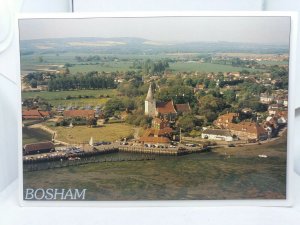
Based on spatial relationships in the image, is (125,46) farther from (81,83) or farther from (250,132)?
(250,132)

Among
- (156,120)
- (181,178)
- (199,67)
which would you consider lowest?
(181,178)

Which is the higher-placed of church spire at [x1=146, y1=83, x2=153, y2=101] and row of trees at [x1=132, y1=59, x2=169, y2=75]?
row of trees at [x1=132, y1=59, x2=169, y2=75]

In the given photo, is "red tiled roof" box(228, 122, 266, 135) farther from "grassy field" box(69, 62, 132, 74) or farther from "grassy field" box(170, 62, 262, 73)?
"grassy field" box(69, 62, 132, 74)

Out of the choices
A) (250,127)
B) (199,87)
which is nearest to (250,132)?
(250,127)

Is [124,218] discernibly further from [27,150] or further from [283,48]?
[283,48]

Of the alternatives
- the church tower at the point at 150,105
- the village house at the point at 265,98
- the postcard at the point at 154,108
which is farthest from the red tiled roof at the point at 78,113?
the village house at the point at 265,98

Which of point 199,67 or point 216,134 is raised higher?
point 199,67

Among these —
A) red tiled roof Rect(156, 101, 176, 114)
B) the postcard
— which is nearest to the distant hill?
the postcard

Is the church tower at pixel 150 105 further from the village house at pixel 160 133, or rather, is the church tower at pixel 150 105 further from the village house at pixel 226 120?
the village house at pixel 226 120
